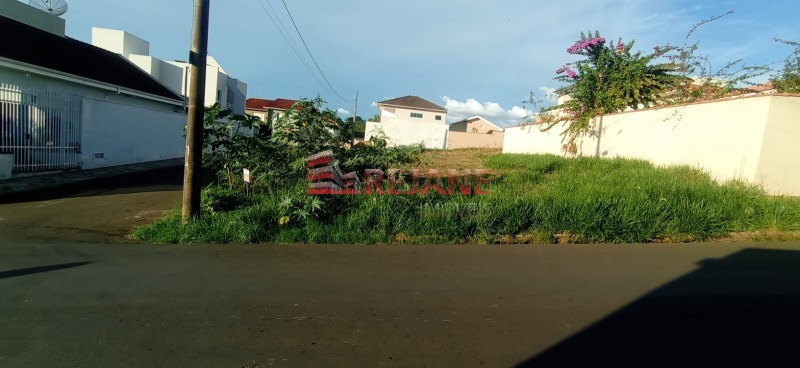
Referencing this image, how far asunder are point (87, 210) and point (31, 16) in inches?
714

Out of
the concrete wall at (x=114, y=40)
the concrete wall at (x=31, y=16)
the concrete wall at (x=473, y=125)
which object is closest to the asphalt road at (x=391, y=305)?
the concrete wall at (x=31, y=16)

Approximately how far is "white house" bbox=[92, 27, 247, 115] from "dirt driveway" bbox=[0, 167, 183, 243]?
16619 mm

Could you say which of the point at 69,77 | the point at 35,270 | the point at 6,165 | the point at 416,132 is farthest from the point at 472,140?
the point at 35,270

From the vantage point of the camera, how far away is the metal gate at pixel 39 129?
10.0 meters

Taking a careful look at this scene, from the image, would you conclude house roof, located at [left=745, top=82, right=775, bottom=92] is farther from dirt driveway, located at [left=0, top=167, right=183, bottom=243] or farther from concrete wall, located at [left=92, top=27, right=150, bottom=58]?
concrete wall, located at [left=92, top=27, right=150, bottom=58]

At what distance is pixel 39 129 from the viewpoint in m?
10.8

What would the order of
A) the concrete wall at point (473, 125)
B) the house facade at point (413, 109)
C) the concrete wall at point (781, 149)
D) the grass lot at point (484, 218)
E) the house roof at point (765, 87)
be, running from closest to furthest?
the grass lot at point (484, 218) < the concrete wall at point (781, 149) < the house roof at point (765, 87) < the house facade at point (413, 109) < the concrete wall at point (473, 125)

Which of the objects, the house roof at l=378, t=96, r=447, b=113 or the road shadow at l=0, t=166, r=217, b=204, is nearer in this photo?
the road shadow at l=0, t=166, r=217, b=204

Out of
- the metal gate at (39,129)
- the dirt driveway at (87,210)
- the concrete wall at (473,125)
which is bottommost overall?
the dirt driveway at (87,210)

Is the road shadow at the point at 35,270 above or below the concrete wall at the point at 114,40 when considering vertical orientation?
below

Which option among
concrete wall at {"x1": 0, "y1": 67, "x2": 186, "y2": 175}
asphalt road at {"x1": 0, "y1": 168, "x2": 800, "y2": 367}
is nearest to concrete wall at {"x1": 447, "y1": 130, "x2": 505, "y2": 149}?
concrete wall at {"x1": 0, "y1": 67, "x2": 186, "y2": 175}

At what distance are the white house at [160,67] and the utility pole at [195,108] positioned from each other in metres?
20.3

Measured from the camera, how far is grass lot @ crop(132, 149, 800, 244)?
5.99 m

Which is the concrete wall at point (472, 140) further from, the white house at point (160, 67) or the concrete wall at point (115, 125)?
the concrete wall at point (115, 125)
